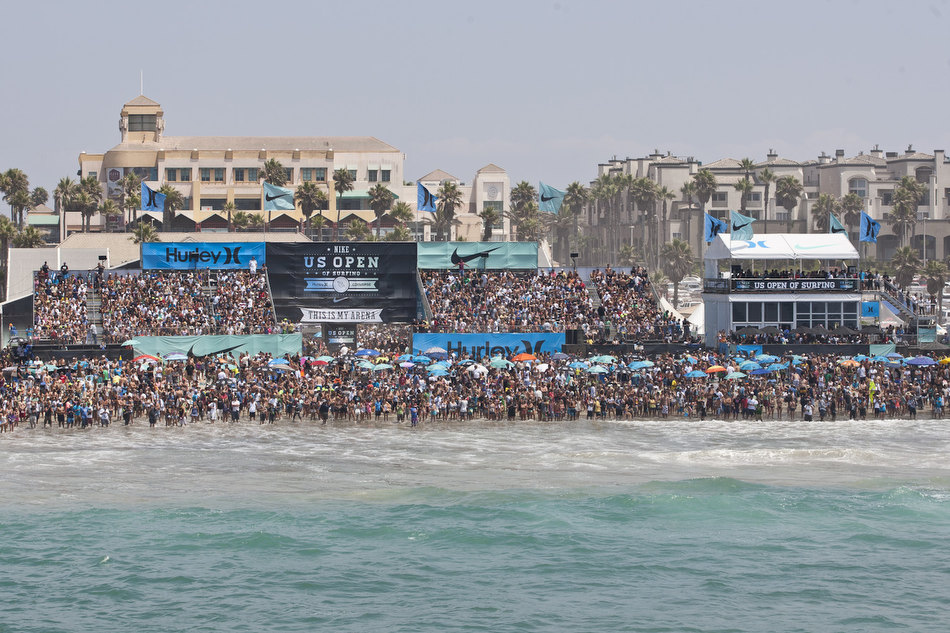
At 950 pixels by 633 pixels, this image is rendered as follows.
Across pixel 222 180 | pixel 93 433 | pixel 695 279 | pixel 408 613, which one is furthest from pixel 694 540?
pixel 695 279

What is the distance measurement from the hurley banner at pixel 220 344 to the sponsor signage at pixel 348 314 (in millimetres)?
5362

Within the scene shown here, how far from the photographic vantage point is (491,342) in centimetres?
5481

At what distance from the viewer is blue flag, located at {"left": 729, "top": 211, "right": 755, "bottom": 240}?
60.2 meters

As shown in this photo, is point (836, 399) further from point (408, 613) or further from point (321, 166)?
point (321, 166)

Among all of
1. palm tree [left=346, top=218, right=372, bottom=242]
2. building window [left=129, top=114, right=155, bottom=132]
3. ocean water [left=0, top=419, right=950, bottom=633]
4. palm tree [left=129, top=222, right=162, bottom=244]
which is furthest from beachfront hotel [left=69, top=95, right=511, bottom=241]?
ocean water [left=0, top=419, right=950, bottom=633]

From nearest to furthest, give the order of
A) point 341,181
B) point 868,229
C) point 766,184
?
point 868,229 → point 341,181 → point 766,184

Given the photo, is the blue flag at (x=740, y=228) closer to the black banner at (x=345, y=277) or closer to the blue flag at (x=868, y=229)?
the blue flag at (x=868, y=229)

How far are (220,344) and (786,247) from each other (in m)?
28.8

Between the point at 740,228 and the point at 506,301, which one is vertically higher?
the point at 740,228

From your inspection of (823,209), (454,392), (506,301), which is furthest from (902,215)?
(454,392)

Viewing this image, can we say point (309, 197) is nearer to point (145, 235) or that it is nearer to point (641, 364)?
point (145, 235)

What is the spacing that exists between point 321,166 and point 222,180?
28.7 ft

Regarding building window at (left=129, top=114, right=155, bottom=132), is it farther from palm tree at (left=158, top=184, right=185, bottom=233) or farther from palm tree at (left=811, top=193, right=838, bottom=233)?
palm tree at (left=811, top=193, right=838, bottom=233)

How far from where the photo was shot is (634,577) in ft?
85.7
